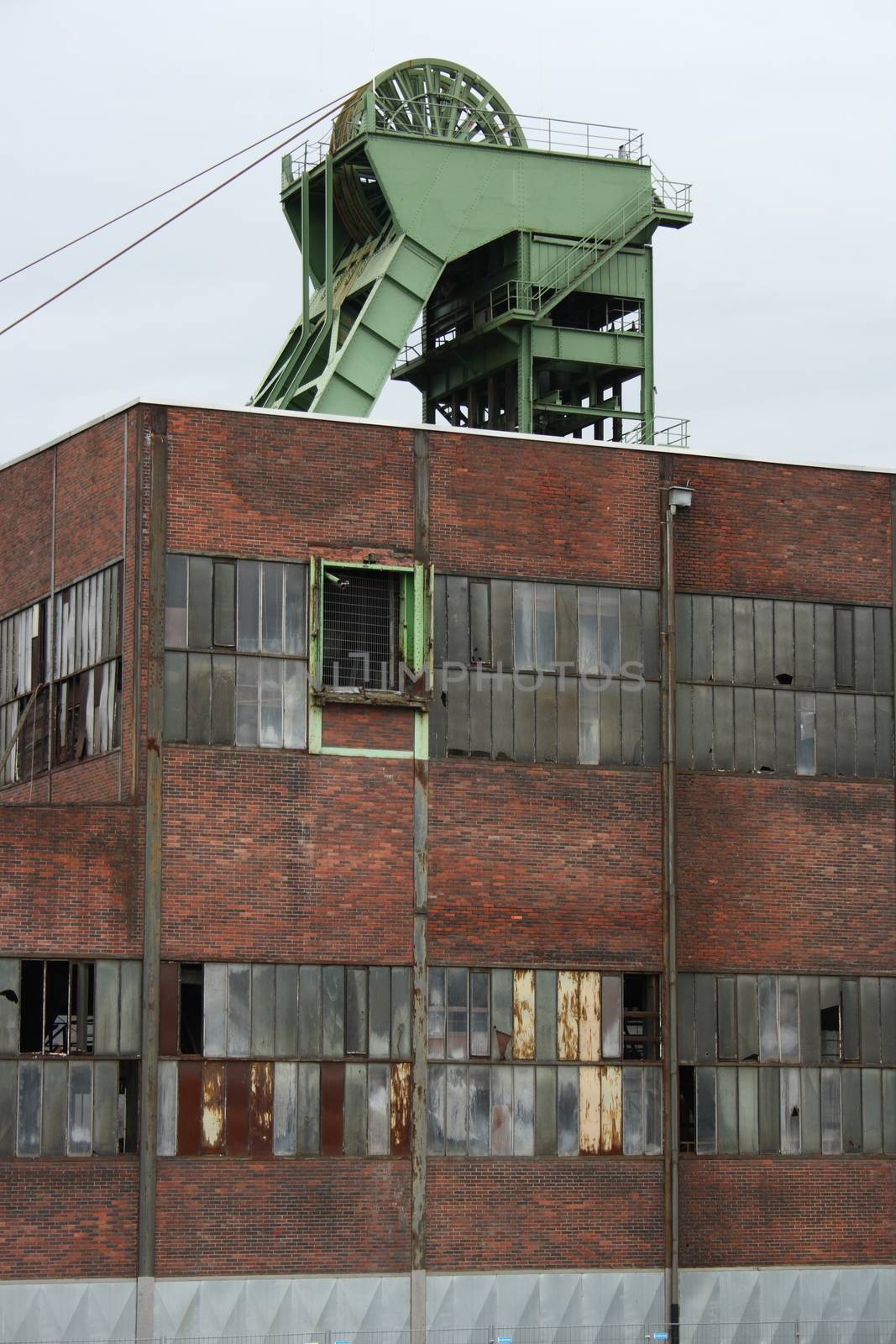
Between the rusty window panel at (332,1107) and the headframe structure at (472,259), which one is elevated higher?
the headframe structure at (472,259)

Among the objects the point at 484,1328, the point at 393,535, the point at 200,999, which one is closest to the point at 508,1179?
the point at 484,1328

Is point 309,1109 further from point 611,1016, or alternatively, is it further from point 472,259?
point 472,259

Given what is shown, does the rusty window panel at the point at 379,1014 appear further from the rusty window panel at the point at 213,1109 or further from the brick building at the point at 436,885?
the rusty window panel at the point at 213,1109

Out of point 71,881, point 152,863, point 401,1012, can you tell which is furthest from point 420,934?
point 71,881

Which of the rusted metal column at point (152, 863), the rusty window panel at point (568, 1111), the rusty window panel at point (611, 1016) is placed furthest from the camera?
the rusty window panel at point (611, 1016)

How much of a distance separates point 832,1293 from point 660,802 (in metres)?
8.01

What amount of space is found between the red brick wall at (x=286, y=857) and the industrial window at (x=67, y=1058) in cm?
127

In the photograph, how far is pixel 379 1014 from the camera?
34.0 metres

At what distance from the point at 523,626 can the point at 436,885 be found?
426 cm

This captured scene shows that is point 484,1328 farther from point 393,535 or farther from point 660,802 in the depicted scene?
point 393,535

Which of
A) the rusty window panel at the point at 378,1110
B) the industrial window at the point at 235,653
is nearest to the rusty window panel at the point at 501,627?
the industrial window at the point at 235,653

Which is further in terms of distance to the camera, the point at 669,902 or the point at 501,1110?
the point at 669,902

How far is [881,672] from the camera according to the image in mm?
37781

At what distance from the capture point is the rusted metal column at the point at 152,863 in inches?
1268
